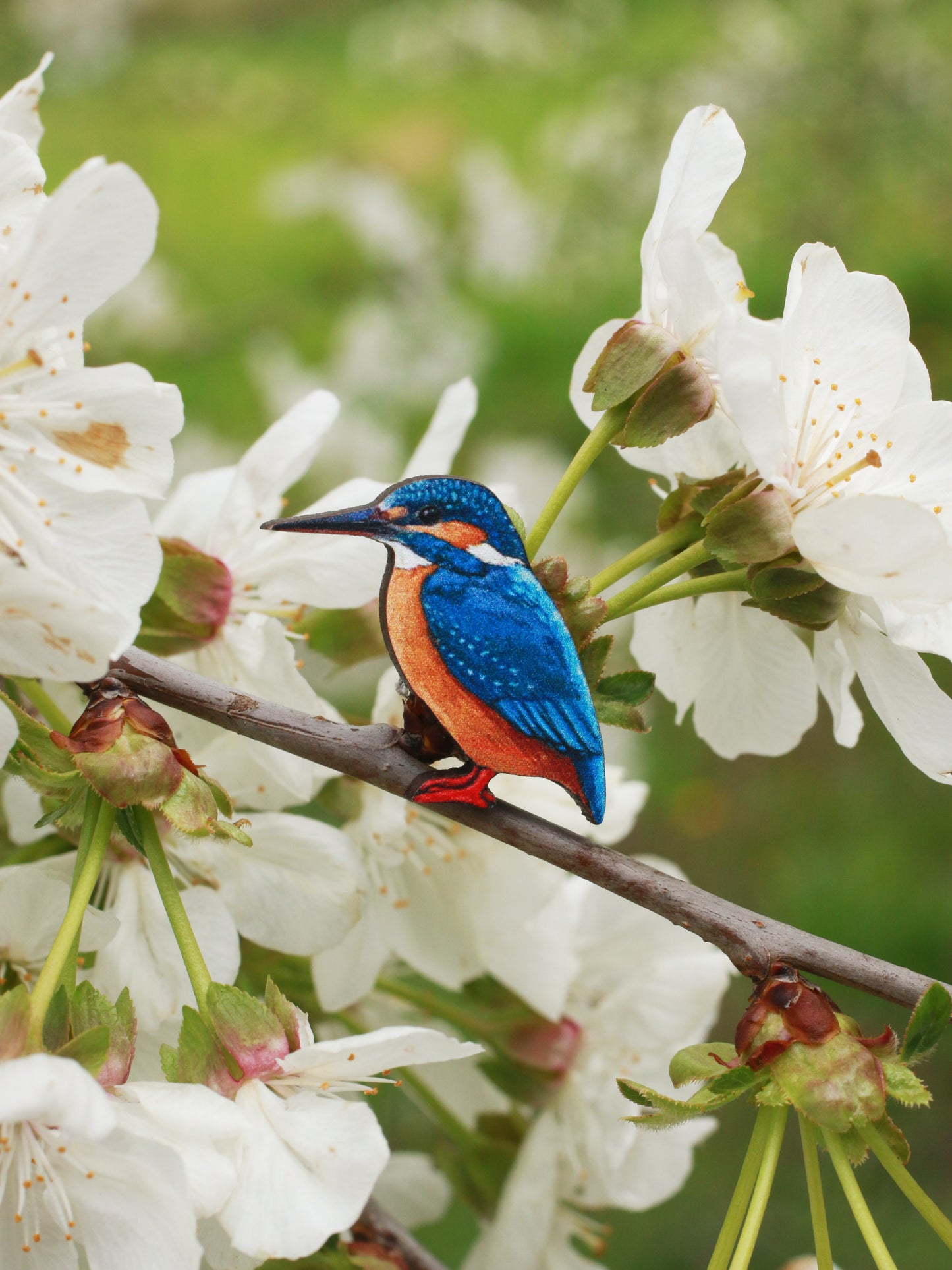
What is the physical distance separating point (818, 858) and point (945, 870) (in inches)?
8.3

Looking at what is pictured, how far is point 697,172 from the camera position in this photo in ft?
1.51

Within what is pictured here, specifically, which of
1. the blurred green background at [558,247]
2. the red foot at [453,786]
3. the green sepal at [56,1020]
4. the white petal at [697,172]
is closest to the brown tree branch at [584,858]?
the red foot at [453,786]

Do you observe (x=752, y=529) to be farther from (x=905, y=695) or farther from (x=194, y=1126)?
(x=194, y=1126)

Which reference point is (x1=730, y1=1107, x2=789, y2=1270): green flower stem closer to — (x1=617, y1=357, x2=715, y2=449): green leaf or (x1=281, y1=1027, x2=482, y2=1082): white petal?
(x1=281, y1=1027, x2=482, y2=1082): white petal

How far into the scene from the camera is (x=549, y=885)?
61 centimetres

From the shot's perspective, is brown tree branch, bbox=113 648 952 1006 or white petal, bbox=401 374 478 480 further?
white petal, bbox=401 374 478 480

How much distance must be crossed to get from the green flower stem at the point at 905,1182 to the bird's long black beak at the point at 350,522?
27 centimetres

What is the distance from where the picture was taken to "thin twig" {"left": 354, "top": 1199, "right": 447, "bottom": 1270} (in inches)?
22.7

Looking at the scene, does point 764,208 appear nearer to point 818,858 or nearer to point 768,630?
point 818,858

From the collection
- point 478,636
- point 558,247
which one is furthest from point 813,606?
point 558,247

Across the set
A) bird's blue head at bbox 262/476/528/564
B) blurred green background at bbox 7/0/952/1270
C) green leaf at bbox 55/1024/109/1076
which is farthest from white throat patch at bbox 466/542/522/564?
blurred green background at bbox 7/0/952/1270

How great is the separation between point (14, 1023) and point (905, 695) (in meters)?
0.35

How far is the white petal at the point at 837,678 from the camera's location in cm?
50

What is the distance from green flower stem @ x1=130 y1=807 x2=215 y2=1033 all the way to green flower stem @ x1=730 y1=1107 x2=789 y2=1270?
20 cm
